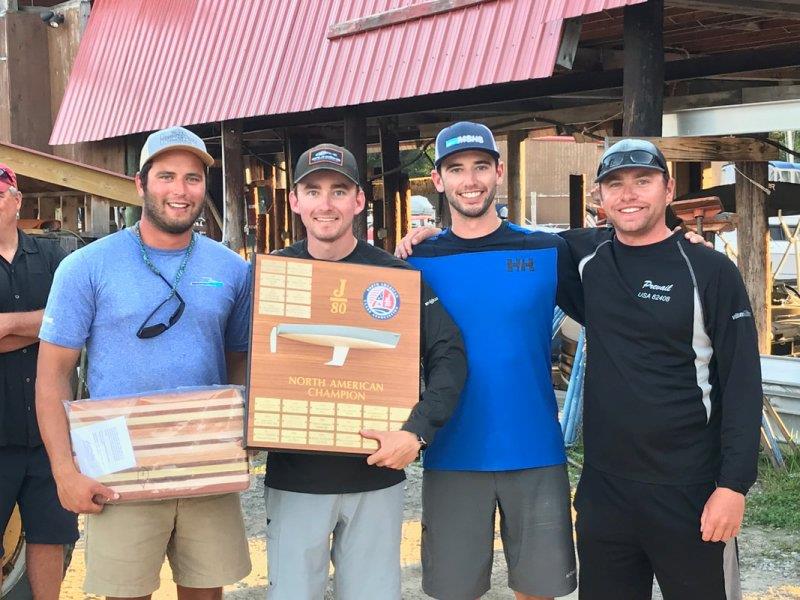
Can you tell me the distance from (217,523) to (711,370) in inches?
70.3

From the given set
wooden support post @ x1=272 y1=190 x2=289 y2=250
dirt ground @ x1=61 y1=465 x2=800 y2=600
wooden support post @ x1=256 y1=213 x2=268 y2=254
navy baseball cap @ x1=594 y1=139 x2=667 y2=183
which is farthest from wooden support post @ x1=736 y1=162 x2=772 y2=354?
wooden support post @ x1=256 y1=213 x2=268 y2=254

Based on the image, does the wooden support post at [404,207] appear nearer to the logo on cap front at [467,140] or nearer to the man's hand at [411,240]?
the man's hand at [411,240]

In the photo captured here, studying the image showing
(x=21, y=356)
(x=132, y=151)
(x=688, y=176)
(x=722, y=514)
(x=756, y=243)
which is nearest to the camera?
(x=722, y=514)

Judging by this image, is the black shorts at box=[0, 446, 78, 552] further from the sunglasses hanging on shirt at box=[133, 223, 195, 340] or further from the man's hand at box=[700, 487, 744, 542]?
the man's hand at box=[700, 487, 744, 542]

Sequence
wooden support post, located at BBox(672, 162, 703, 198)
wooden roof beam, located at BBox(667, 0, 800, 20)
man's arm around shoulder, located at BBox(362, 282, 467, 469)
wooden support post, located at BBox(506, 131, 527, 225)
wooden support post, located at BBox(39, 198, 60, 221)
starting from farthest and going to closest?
wooden support post, located at BBox(506, 131, 527, 225) < wooden support post, located at BBox(672, 162, 703, 198) < wooden support post, located at BBox(39, 198, 60, 221) < wooden roof beam, located at BBox(667, 0, 800, 20) < man's arm around shoulder, located at BBox(362, 282, 467, 469)

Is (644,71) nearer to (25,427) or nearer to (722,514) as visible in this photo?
(722,514)

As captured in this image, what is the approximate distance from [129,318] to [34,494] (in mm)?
1206

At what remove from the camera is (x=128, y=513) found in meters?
3.15

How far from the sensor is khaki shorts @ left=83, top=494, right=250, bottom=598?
3146mm

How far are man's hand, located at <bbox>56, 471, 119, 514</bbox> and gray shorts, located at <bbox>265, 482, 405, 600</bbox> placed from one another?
1.88ft

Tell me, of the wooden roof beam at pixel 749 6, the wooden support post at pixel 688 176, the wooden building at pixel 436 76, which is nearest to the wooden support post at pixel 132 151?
the wooden building at pixel 436 76

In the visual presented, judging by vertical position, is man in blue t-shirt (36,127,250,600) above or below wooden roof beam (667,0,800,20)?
below

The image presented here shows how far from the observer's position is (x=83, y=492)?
3.01 metres

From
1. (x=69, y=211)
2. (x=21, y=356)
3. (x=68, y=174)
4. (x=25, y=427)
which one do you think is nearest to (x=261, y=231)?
(x=69, y=211)
